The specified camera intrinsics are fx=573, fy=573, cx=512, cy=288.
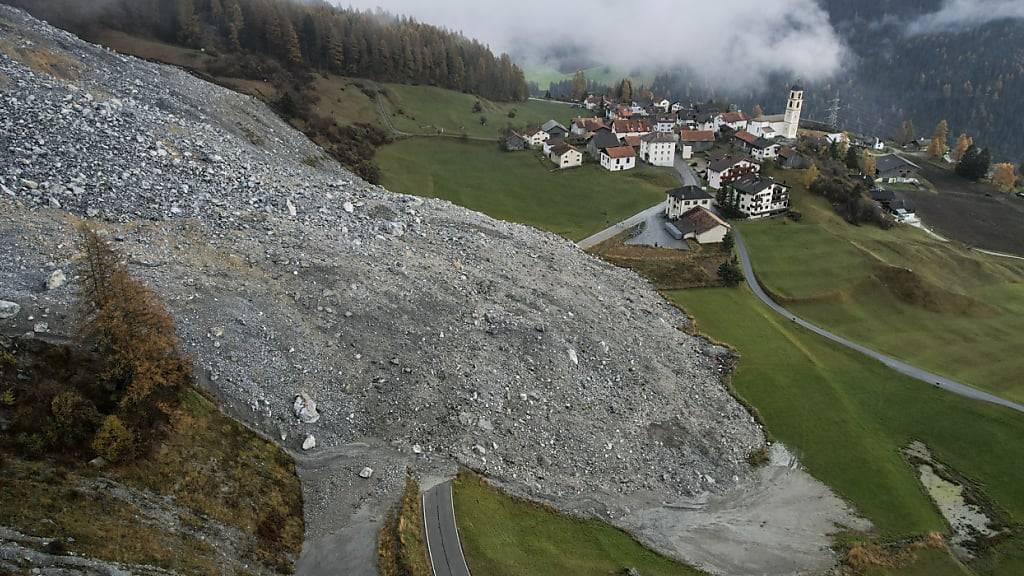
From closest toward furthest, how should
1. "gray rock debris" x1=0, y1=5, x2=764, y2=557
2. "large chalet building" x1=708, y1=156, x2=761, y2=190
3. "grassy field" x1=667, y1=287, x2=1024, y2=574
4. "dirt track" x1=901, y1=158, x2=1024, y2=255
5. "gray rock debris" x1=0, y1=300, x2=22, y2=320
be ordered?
"gray rock debris" x1=0, y1=300, x2=22, y2=320
"gray rock debris" x1=0, y1=5, x2=764, y2=557
"grassy field" x1=667, y1=287, x2=1024, y2=574
"dirt track" x1=901, y1=158, x2=1024, y2=255
"large chalet building" x1=708, y1=156, x2=761, y2=190

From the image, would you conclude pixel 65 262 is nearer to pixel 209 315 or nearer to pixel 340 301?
pixel 209 315

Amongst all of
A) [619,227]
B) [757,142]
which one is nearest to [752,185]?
[619,227]

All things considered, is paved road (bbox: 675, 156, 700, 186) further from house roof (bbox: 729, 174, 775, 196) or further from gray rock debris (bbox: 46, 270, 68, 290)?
gray rock debris (bbox: 46, 270, 68, 290)

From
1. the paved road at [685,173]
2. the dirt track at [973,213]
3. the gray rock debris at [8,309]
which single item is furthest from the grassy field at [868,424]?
the dirt track at [973,213]

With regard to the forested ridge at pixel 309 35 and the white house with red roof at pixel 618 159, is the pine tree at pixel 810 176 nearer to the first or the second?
the white house with red roof at pixel 618 159

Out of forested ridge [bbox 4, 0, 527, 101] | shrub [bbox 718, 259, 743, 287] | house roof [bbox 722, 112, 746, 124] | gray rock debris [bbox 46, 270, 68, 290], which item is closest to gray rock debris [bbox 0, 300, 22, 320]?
gray rock debris [bbox 46, 270, 68, 290]

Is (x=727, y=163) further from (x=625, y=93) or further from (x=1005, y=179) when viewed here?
(x=625, y=93)
